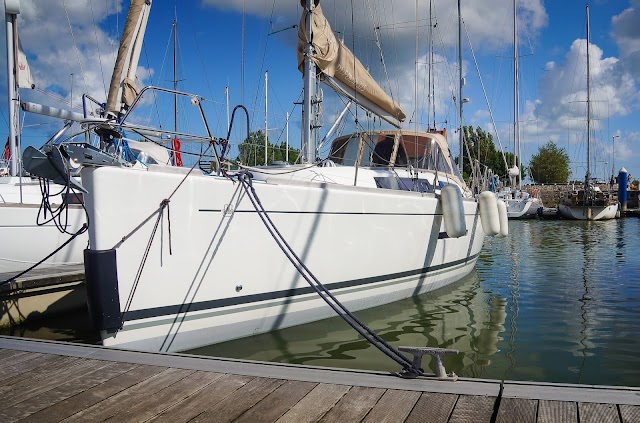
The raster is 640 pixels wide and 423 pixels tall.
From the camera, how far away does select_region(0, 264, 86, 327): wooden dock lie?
6117mm

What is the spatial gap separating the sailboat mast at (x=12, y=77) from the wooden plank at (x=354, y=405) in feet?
31.5

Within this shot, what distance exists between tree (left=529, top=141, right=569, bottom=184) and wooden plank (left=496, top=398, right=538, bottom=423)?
62606 millimetres

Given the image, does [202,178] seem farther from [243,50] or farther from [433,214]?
[243,50]

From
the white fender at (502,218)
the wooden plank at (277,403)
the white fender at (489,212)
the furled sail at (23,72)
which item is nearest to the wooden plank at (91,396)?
the wooden plank at (277,403)

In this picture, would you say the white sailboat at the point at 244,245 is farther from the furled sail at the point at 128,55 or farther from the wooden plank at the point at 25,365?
the furled sail at the point at 128,55

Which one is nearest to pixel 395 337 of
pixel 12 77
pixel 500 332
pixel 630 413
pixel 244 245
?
pixel 500 332

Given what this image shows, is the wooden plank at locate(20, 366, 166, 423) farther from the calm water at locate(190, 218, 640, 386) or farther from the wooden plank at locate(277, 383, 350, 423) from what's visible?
the calm water at locate(190, 218, 640, 386)

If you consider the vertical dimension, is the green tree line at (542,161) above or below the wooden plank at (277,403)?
above

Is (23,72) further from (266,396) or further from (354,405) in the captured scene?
(354,405)

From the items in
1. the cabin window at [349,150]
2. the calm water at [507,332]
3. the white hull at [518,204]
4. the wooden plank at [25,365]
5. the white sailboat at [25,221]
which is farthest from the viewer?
the white hull at [518,204]

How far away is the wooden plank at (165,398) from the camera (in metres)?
2.61

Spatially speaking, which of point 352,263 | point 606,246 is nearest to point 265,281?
point 352,263

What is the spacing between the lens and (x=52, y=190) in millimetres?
9297

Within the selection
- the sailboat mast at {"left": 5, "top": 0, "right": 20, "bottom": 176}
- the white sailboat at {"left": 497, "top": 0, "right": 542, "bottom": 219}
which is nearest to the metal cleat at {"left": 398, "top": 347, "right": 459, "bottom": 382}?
the sailboat mast at {"left": 5, "top": 0, "right": 20, "bottom": 176}
